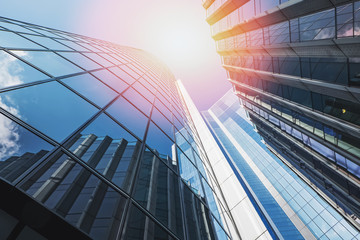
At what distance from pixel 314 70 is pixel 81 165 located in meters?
17.2

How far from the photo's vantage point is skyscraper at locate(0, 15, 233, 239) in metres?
3.89

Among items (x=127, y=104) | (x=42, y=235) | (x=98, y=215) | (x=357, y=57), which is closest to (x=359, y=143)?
(x=357, y=57)

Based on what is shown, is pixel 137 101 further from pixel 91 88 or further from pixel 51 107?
pixel 51 107

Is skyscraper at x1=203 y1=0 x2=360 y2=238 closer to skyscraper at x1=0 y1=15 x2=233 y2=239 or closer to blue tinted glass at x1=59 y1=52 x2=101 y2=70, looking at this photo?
skyscraper at x1=0 y1=15 x2=233 y2=239

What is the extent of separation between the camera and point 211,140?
21469 millimetres

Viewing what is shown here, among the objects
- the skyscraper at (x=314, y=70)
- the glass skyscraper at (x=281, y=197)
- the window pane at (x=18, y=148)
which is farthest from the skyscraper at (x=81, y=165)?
the glass skyscraper at (x=281, y=197)

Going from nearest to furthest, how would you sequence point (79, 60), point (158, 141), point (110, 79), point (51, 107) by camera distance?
point (51, 107) → point (158, 141) → point (79, 60) → point (110, 79)

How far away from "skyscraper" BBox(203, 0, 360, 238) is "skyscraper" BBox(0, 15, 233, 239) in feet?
39.0

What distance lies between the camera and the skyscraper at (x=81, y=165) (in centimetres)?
389

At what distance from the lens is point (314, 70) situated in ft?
49.3

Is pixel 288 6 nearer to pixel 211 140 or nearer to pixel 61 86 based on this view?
pixel 211 140

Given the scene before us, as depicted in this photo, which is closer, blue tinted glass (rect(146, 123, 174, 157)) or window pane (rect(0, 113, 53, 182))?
window pane (rect(0, 113, 53, 182))

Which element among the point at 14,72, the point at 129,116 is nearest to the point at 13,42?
the point at 14,72

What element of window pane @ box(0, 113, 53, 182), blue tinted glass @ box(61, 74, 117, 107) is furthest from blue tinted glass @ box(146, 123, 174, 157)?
window pane @ box(0, 113, 53, 182)
